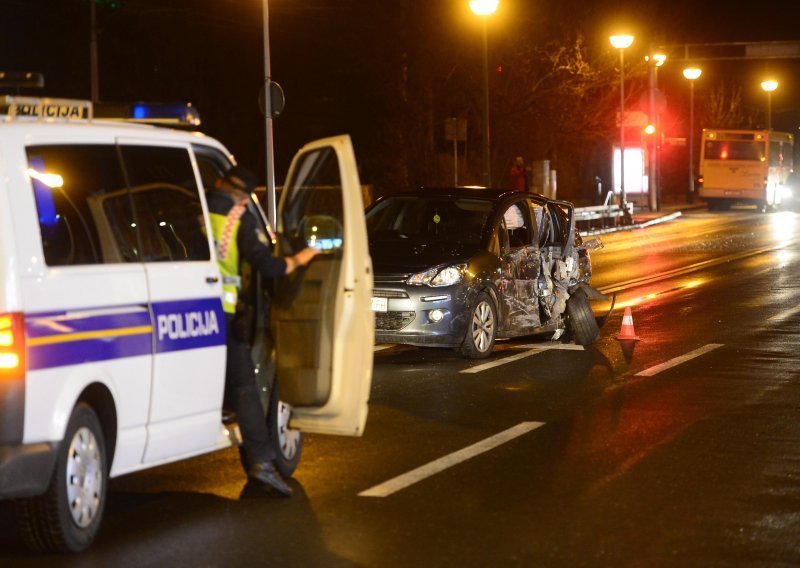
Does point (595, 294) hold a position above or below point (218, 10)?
below

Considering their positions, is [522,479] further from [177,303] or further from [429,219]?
[429,219]

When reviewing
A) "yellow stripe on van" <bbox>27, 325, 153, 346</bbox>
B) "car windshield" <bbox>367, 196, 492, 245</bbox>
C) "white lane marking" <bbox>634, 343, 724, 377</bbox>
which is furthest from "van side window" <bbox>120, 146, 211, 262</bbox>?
"car windshield" <bbox>367, 196, 492, 245</bbox>

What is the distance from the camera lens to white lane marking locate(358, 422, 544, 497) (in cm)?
786

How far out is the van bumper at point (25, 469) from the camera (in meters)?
6.01

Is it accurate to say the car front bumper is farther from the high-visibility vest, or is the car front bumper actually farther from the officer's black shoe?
the high-visibility vest

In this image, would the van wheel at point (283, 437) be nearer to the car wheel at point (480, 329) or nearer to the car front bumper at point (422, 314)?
the car front bumper at point (422, 314)

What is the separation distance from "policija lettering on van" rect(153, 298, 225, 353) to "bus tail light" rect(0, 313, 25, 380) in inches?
37.4

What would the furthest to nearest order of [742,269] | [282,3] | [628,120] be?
[628,120]
[282,3]
[742,269]

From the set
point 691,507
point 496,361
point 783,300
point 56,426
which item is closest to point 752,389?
point 496,361

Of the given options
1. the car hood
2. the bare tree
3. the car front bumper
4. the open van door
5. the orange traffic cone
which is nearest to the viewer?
the open van door

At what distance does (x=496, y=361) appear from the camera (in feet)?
44.1

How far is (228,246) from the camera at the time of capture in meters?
7.50

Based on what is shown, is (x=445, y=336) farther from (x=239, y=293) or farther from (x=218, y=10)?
(x=218, y=10)

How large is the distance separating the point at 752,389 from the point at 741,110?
82620 mm
